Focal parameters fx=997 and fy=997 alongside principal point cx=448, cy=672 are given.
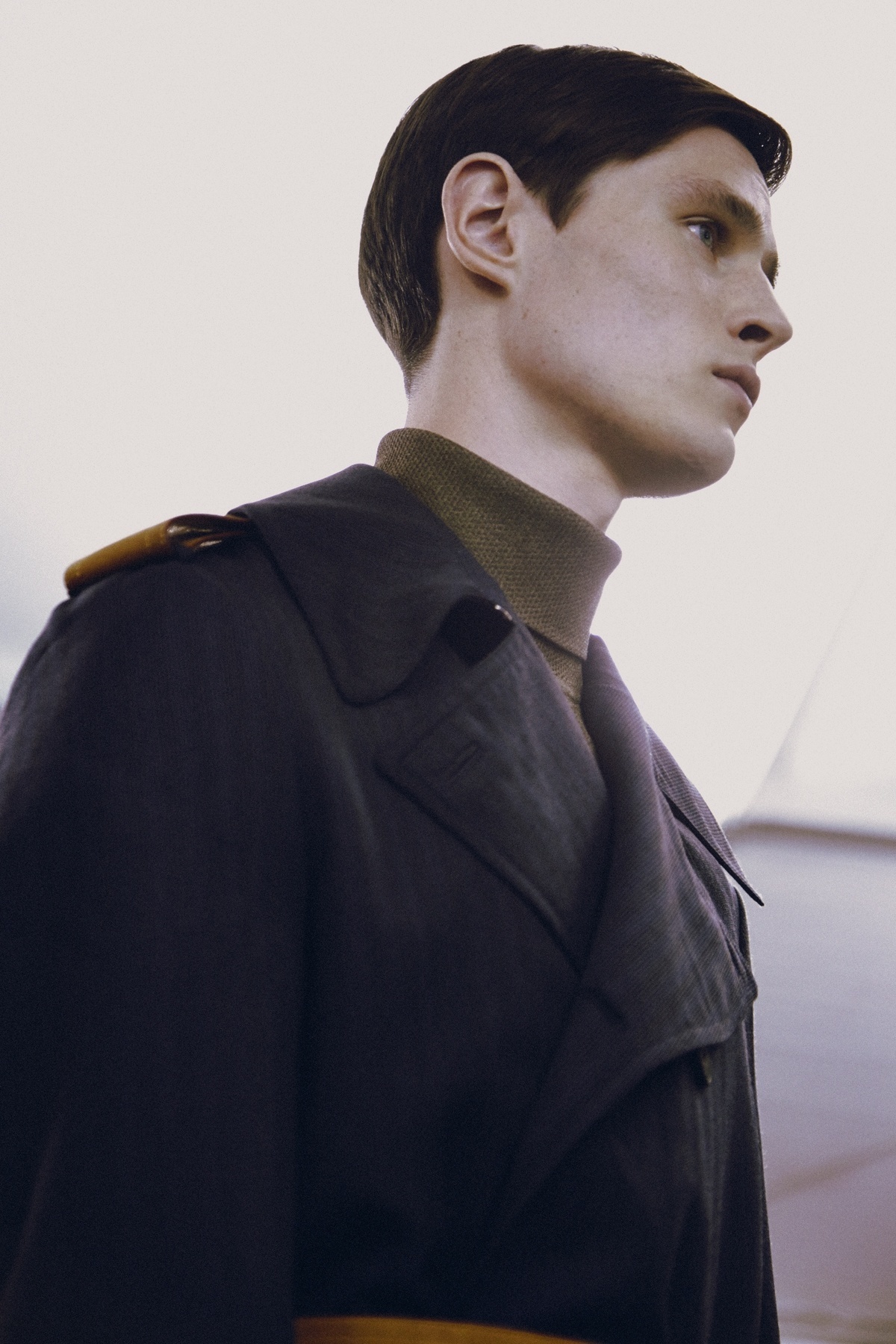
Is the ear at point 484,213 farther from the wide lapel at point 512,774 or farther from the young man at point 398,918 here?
the wide lapel at point 512,774

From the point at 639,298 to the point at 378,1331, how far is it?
0.71 metres

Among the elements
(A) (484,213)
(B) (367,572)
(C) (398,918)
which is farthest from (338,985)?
(A) (484,213)

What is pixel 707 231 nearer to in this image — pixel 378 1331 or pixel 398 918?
pixel 398 918

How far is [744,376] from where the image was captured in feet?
2.65

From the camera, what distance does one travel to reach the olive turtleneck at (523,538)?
765 millimetres

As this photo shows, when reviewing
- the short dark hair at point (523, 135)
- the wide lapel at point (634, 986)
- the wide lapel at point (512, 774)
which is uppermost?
the short dark hair at point (523, 135)

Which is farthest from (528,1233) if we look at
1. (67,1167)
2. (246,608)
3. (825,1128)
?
(825,1128)

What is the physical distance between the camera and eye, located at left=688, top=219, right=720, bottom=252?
0.84 metres

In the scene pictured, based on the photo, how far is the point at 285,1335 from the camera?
1.43 ft

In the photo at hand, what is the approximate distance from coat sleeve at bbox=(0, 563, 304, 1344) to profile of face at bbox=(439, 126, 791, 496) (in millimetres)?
397

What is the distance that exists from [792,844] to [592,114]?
60.9 inches

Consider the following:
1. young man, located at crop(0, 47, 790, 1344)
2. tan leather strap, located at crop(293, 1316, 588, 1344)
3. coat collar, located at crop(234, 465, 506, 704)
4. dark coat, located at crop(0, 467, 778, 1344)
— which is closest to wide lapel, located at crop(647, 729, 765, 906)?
young man, located at crop(0, 47, 790, 1344)

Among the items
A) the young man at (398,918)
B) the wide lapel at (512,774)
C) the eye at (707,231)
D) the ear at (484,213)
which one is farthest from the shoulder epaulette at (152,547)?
the eye at (707,231)

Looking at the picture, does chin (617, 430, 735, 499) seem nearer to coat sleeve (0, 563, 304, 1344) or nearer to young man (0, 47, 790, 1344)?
young man (0, 47, 790, 1344)
